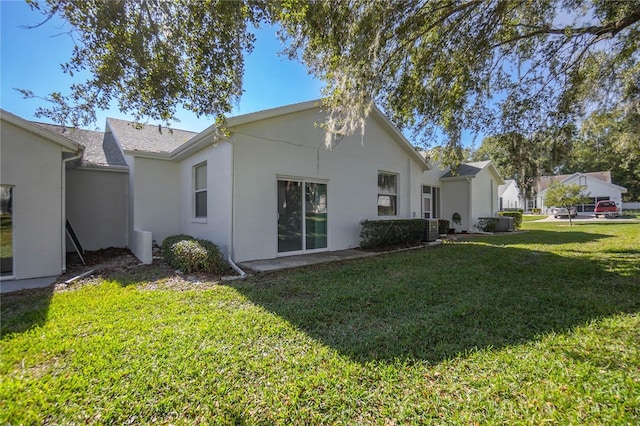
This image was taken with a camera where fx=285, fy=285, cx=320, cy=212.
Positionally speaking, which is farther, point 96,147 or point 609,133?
point 96,147

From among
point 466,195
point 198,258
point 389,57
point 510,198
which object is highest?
point 389,57

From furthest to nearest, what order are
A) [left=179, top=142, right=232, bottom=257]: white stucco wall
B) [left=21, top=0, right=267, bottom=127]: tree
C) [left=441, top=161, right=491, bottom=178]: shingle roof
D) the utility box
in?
the utility box < [left=441, top=161, right=491, bottom=178]: shingle roof < [left=179, top=142, right=232, bottom=257]: white stucco wall < [left=21, top=0, right=267, bottom=127]: tree

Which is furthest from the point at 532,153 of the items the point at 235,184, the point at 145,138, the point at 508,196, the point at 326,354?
the point at 508,196

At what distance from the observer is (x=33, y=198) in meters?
6.29

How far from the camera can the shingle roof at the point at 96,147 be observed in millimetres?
10273

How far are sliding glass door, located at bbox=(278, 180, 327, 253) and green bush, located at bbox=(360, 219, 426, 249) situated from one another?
1518 mm

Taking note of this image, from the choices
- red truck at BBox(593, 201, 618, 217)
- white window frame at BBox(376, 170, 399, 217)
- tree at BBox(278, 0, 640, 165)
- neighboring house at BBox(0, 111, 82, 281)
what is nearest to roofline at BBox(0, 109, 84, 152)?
neighboring house at BBox(0, 111, 82, 281)

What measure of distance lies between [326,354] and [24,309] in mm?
4938

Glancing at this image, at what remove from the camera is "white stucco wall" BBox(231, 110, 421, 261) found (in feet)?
24.6

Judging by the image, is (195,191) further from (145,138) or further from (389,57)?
(389,57)

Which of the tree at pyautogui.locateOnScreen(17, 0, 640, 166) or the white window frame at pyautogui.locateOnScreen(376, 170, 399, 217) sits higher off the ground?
the tree at pyautogui.locateOnScreen(17, 0, 640, 166)

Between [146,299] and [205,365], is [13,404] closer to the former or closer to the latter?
[205,365]

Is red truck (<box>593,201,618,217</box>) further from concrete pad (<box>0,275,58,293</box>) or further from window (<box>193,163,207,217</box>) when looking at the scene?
concrete pad (<box>0,275,58,293</box>)

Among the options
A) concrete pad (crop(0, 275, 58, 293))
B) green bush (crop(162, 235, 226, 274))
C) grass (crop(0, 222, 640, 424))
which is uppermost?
green bush (crop(162, 235, 226, 274))
